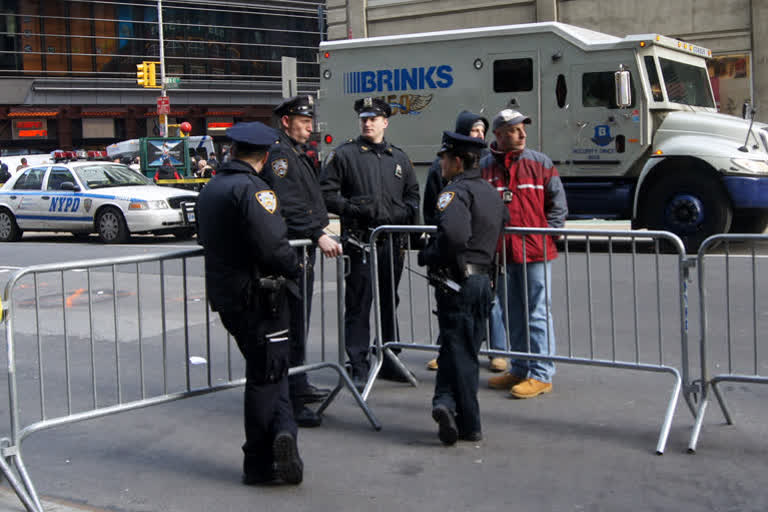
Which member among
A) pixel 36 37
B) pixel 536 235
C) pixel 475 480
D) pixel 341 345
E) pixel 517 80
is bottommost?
pixel 475 480

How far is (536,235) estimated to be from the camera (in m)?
6.11

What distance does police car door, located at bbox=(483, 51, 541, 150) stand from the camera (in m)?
14.3

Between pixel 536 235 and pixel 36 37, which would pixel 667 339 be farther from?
pixel 36 37

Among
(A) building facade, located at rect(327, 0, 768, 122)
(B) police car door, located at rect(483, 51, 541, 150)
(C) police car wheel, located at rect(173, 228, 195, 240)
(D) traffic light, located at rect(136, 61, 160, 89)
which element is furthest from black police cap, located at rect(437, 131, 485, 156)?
(D) traffic light, located at rect(136, 61, 160, 89)

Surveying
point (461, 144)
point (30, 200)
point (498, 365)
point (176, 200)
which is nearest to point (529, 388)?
point (498, 365)

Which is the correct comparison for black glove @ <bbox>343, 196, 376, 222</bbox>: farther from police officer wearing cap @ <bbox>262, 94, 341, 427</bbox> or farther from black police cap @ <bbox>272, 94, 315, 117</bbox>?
black police cap @ <bbox>272, 94, 315, 117</bbox>

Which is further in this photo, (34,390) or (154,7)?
(154,7)

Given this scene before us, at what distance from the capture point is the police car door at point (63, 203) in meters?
18.0

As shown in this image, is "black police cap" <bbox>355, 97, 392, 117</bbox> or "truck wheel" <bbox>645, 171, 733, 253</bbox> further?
"truck wheel" <bbox>645, 171, 733, 253</bbox>

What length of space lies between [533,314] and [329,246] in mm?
1442

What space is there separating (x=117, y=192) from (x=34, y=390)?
37.6 feet

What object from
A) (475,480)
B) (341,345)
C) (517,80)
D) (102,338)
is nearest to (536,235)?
(341,345)

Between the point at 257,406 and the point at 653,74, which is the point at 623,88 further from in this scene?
the point at 257,406

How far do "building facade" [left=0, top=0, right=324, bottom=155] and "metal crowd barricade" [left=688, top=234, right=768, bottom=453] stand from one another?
49.0m
